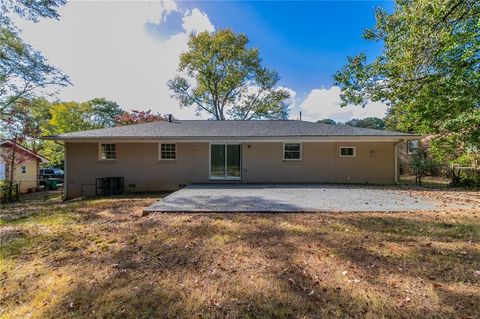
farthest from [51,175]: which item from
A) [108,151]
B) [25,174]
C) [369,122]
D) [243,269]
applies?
[369,122]

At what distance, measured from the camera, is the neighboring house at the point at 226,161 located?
445 inches

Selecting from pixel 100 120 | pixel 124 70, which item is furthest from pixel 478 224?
pixel 100 120

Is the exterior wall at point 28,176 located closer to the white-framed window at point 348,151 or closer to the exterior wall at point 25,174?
the exterior wall at point 25,174

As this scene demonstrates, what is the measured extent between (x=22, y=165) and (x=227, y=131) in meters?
15.1

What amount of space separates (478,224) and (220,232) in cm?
535

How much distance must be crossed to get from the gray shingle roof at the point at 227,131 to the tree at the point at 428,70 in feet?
5.81

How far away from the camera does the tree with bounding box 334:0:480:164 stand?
27.9 feet

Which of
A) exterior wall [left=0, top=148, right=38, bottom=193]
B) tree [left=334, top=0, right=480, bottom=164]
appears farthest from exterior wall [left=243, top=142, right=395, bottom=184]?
exterior wall [left=0, top=148, right=38, bottom=193]

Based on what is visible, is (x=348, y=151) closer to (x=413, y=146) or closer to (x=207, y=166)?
(x=207, y=166)

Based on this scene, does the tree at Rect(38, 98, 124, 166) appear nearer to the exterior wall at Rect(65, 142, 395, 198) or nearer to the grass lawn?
the exterior wall at Rect(65, 142, 395, 198)

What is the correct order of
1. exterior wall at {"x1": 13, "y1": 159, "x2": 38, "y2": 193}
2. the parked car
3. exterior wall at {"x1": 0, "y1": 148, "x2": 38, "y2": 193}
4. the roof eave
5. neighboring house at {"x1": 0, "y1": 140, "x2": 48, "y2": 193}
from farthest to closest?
the parked car < exterior wall at {"x1": 13, "y1": 159, "x2": 38, "y2": 193} < exterior wall at {"x1": 0, "y1": 148, "x2": 38, "y2": 193} < neighboring house at {"x1": 0, "y1": 140, "x2": 48, "y2": 193} < the roof eave

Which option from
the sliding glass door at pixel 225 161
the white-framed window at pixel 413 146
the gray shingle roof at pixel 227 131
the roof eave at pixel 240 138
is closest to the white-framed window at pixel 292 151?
the gray shingle roof at pixel 227 131

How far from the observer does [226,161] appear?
11.7 m

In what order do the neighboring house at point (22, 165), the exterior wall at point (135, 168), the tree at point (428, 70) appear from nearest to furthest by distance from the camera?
1. the tree at point (428, 70)
2. the exterior wall at point (135, 168)
3. the neighboring house at point (22, 165)
